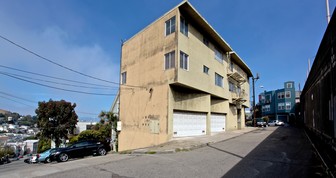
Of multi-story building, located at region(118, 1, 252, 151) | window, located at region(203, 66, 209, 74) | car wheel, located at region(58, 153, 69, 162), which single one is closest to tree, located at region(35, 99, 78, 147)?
multi-story building, located at region(118, 1, 252, 151)

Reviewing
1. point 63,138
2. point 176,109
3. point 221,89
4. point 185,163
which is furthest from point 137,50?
point 63,138

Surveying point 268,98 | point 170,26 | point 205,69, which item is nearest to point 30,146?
point 205,69

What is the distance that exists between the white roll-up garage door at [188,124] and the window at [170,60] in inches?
150

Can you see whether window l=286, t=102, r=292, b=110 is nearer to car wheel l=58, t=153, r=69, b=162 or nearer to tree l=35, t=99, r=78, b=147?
tree l=35, t=99, r=78, b=147

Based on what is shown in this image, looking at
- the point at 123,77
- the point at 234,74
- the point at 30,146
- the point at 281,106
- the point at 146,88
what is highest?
the point at 234,74

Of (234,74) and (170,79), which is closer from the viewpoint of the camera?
(170,79)

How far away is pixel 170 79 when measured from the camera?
641 inches

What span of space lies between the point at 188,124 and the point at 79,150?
9132mm

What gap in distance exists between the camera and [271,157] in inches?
364

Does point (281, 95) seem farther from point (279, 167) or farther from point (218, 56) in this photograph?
point (279, 167)

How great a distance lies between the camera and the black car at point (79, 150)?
603 inches

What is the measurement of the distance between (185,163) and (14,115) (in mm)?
124207

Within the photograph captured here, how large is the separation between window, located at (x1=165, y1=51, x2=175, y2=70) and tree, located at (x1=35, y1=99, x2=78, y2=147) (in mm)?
24833

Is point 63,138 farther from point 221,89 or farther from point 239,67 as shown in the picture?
point 239,67
